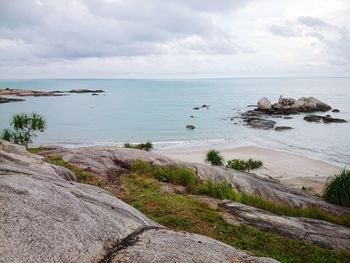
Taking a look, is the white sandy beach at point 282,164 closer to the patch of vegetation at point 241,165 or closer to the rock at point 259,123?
the patch of vegetation at point 241,165

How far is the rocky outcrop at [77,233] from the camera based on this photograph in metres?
5.54

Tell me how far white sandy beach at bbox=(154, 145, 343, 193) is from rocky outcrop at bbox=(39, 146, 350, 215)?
12789mm

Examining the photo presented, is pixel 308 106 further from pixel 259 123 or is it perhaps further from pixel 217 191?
pixel 217 191

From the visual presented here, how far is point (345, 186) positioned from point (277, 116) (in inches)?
3318

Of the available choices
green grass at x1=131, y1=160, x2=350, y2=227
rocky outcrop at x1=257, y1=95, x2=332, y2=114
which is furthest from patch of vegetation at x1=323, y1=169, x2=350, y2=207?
rocky outcrop at x1=257, y1=95, x2=332, y2=114

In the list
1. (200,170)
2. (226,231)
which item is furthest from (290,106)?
(226,231)

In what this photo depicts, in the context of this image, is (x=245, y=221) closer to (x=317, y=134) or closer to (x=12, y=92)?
(x=317, y=134)

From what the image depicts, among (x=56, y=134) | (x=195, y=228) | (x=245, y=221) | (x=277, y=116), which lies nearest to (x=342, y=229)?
(x=245, y=221)

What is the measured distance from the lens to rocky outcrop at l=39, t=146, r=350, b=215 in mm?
21312

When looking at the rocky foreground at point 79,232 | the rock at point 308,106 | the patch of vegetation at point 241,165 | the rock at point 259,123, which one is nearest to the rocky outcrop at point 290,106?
the rock at point 308,106

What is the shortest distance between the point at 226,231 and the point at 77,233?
25.0ft

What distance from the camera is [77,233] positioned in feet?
20.6

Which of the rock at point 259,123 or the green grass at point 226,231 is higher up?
the green grass at point 226,231

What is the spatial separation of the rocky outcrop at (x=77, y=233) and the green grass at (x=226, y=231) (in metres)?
4.40
